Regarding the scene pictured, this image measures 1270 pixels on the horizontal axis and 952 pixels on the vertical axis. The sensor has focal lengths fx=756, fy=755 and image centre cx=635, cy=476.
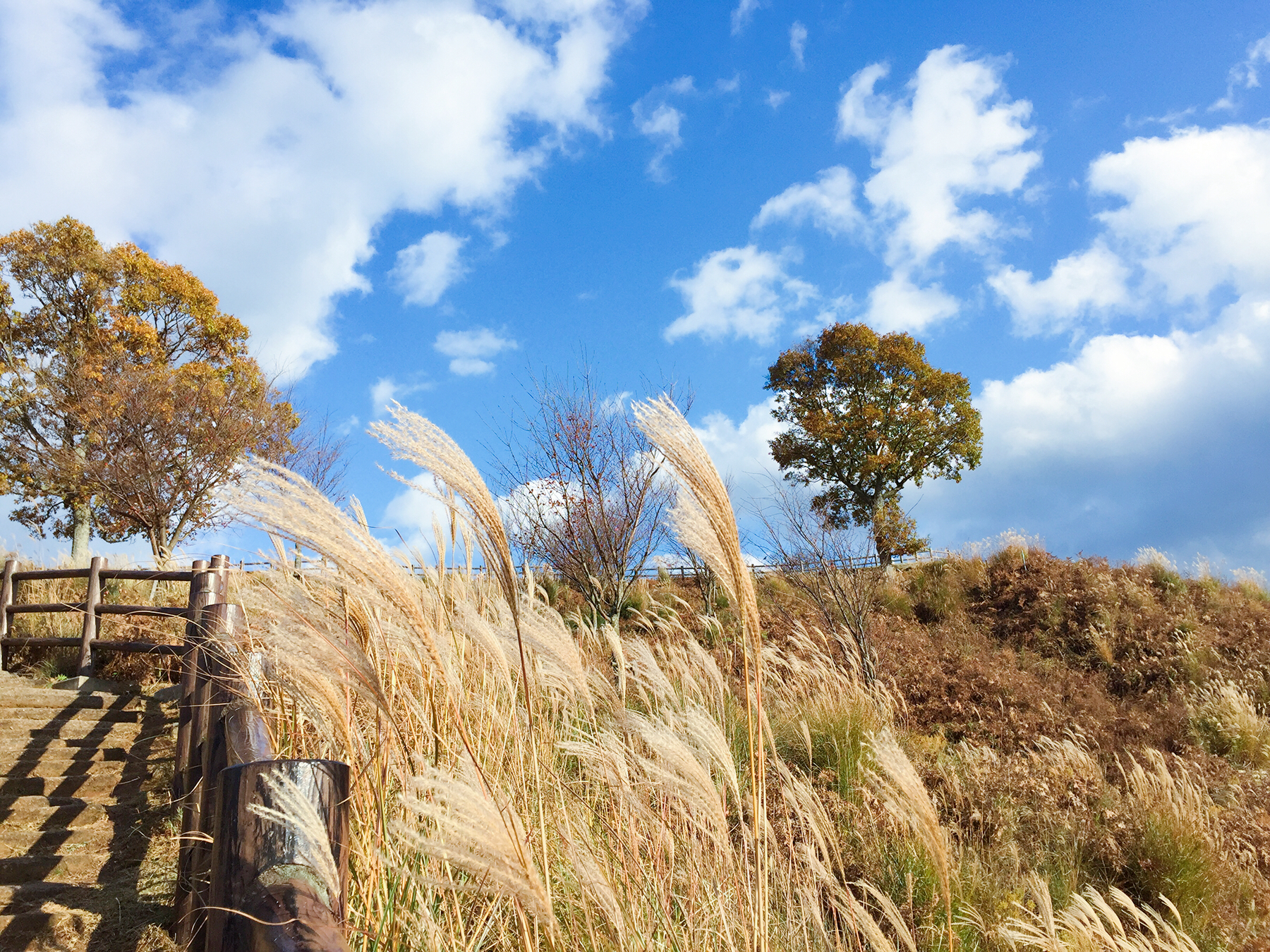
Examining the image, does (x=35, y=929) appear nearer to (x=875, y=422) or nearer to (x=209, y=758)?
(x=209, y=758)

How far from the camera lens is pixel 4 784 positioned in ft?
22.4

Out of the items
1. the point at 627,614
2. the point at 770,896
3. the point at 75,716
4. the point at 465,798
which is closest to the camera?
the point at 465,798

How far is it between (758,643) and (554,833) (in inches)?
53.8

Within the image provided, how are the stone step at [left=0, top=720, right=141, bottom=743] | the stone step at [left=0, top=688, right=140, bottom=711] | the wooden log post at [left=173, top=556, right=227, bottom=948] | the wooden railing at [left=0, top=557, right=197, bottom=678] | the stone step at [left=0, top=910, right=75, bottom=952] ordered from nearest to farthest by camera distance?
the wooden log post at [left=173, top=556, right=227, bottom=948] < the stone step at [left=0, top=910, right=75, bottom=952] < the stone step at [left=0, top=720, right=141, bottom=743] < the stone step at [left=0, top=688, right=140, bottom=711] < the wooden railing at [left=0, top=557, right=197, bottom=678]

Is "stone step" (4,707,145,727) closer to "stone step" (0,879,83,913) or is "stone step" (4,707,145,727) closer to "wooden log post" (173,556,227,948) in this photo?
"wooden log post" (173,556,227,948)

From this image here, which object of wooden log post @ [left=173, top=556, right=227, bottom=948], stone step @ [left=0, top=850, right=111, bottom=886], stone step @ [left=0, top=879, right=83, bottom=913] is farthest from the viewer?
stone step @ [left=0, top=850, right=111, bottom=886]

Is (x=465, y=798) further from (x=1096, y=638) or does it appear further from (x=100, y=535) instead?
(x=100, y=535)

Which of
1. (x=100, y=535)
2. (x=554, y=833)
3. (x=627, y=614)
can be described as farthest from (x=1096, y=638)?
(x=100, y=535)

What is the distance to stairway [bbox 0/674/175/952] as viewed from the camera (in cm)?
465

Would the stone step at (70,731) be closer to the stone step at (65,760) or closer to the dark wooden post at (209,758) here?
the stone step at (65,760)

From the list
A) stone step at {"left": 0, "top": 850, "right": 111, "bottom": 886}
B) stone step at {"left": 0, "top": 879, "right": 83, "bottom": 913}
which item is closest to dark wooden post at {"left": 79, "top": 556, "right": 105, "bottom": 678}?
stone step at {"left": 0, "top": 850, "right": 111, "bottom": 886}

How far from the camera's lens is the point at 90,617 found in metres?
9.87

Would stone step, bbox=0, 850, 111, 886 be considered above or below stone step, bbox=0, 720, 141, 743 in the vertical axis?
below

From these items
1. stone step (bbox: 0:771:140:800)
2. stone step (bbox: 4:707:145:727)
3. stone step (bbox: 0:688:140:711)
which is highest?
stone step (bbox: 0:688:140:711)
